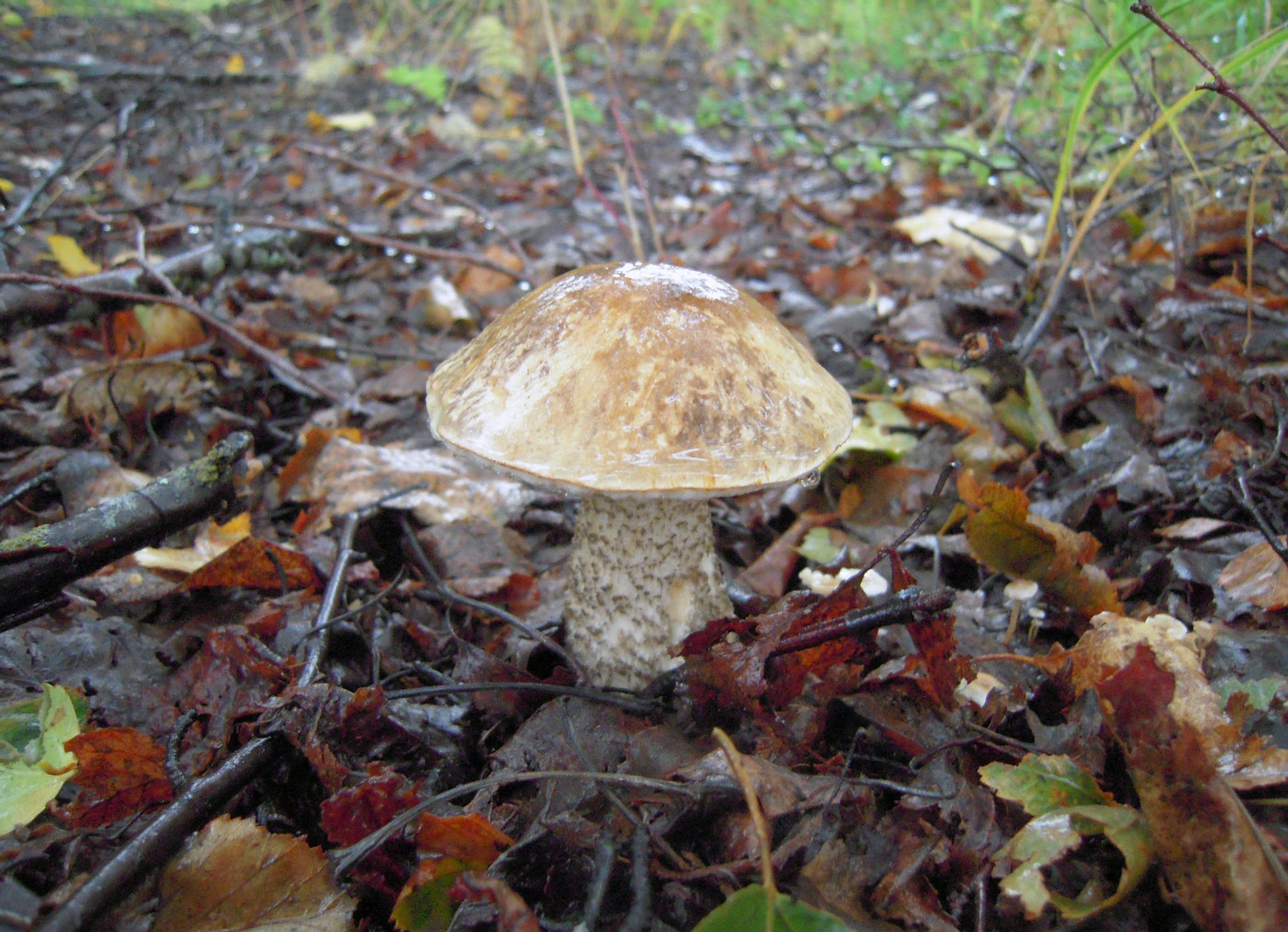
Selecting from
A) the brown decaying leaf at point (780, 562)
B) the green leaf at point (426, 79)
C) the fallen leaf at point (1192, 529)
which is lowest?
the brown decaying leaf at point (780, 562)

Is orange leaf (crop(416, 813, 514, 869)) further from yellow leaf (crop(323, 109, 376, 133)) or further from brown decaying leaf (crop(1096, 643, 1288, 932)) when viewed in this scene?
yellow leaf (crop(323, 109, 376, 133))

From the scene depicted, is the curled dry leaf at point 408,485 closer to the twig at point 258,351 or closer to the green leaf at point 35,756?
the twig at point 258,351

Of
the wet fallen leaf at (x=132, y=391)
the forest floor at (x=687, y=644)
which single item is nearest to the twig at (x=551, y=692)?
the forest floor at (x=687, y=644)

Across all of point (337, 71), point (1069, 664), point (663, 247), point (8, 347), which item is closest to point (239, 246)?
point (8, 347)

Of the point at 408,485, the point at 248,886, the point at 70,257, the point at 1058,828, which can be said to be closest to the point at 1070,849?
the point at 1058,828

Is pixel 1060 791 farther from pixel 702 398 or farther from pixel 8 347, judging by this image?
pixel 8 347

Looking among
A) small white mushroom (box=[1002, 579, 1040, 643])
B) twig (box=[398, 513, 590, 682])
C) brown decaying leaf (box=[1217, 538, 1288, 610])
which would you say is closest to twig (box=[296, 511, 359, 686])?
twig (box=[398, 513, 590, 682])
